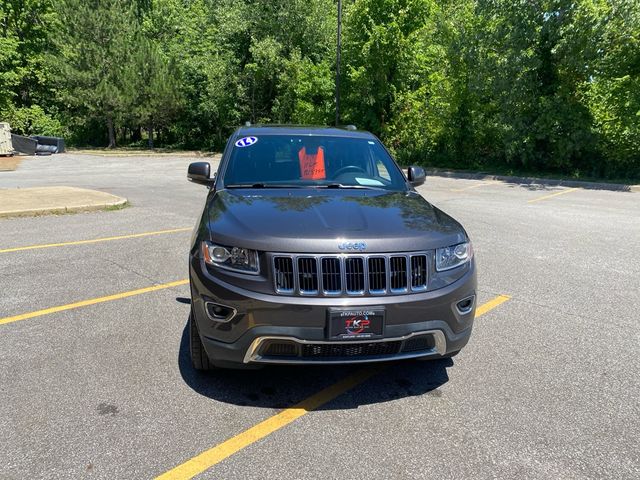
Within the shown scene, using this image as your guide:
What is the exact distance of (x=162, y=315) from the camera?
14.7 ft

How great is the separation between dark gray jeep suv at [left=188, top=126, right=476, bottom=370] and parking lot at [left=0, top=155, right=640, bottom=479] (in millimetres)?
380

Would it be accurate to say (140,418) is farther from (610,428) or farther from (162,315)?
(610,428)

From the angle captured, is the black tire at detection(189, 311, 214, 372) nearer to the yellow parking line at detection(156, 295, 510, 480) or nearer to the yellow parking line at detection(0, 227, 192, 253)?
the yellow parking line at detection(156, 295, 510, 480)

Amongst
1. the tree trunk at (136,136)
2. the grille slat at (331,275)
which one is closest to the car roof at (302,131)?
the grille slat at (331,275)

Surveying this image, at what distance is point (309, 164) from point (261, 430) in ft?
7.59

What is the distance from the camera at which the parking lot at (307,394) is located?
100 inches

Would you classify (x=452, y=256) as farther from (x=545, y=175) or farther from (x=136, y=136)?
(x=136, y=136)

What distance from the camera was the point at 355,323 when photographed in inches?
109

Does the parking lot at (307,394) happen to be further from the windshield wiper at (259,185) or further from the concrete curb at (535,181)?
the concrete curb at (535,181)

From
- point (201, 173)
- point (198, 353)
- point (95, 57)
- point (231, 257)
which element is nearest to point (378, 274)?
point (231, 257)

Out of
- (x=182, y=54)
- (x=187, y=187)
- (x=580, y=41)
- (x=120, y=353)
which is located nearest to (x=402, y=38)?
(x=580, y=41)

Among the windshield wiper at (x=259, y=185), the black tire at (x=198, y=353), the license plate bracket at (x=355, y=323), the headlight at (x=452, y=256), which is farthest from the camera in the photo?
the windshield wiper at (x=259, y=185)

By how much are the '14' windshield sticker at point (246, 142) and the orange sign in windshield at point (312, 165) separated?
46 centimetres

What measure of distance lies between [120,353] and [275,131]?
7.94 feet
